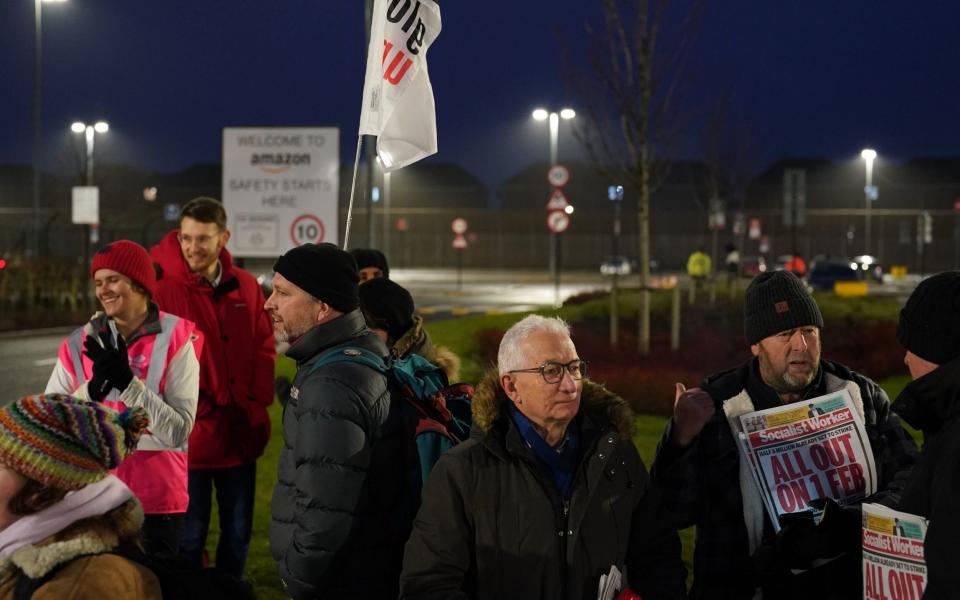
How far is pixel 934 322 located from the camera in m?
3.06

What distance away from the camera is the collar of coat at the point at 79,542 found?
7.67ft

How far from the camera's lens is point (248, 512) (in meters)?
5.54

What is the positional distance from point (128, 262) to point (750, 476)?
2.82 m

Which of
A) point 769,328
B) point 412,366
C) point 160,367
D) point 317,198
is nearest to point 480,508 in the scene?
point 412,366

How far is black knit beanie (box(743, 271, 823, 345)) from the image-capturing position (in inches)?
160

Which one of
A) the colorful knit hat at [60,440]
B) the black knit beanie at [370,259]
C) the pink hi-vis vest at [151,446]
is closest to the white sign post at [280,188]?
the black knit beanie at [370,259]

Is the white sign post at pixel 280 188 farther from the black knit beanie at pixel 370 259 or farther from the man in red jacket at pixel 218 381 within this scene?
the man in red jacket at pixel 218 381

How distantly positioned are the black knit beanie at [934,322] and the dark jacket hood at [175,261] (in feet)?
11.9

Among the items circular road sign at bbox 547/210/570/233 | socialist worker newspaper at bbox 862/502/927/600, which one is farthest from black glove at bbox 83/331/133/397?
circular road sign at bbox 547/210/570/233

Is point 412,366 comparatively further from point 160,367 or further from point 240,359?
point 240,359

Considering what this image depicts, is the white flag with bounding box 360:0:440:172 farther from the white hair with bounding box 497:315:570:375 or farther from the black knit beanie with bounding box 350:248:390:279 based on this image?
the white hair with bounding box 497:315:570:375

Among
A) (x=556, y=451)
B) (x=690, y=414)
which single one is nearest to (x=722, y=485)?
(x=690, y=414)

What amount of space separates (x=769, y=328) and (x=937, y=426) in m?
1.17

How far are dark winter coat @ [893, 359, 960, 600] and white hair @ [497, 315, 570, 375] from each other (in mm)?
1058
